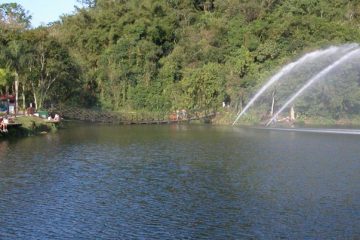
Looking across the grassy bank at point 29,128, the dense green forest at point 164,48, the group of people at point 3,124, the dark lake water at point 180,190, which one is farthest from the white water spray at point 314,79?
the group of people at point 3,124

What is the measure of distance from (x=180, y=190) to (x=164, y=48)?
64140 millimetres

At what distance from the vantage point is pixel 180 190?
25.7 m

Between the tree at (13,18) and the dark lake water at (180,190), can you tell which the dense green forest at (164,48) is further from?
the dark lake water at (180,190)

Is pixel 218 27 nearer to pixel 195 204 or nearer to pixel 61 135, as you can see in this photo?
pixel 61 135

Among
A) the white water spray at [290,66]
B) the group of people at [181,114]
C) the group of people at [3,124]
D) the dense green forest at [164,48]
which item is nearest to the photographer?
the group of people at [3,124]

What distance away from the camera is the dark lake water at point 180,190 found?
19.4m

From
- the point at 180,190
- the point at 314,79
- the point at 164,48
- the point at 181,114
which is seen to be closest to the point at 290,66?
the point at 314,79

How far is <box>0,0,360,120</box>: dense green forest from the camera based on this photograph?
72.2 m

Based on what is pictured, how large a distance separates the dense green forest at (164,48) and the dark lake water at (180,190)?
97.1 ft

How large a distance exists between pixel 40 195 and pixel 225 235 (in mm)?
9925

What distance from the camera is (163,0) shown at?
91.4 meters

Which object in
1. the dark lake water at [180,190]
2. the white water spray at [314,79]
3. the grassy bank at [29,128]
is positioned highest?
the white water spray at [314,79]

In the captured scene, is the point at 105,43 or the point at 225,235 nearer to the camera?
the point at 225,235

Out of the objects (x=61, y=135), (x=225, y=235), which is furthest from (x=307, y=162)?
(x=61, y=135)
